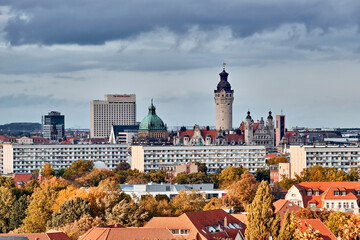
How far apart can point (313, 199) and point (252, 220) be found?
5330 cm

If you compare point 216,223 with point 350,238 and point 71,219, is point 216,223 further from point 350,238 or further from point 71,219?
point 350,238

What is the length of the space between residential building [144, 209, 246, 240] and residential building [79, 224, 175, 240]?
178 centimetres

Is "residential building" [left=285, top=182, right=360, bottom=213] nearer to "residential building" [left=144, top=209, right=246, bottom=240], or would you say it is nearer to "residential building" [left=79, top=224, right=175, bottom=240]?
"residential building" [left=144, top=209, right=246, bottom=240]

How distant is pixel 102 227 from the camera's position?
334 ft

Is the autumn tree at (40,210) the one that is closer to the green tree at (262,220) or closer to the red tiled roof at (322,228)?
the red tiled roof at (322,228)

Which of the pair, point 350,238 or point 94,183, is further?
point 94,183

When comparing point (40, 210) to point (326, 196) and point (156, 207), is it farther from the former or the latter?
point (326, 196)

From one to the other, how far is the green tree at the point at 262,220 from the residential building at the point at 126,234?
7815 mm

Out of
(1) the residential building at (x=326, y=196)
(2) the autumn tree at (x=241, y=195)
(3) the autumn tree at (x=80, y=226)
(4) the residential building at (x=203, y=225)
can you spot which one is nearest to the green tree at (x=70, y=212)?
(3) the autumn tree at (x=80, y=226)

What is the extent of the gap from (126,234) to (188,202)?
137 feet

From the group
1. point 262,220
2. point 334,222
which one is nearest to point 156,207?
point 334,222

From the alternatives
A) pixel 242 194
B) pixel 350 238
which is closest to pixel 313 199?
pixel 242 194

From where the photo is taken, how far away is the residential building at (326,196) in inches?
5650

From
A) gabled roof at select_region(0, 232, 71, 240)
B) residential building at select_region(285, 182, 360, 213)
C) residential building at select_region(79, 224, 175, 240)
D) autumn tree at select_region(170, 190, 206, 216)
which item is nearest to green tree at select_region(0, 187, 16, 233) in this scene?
autumn tree at select_region(170, 190, 206, 216)
